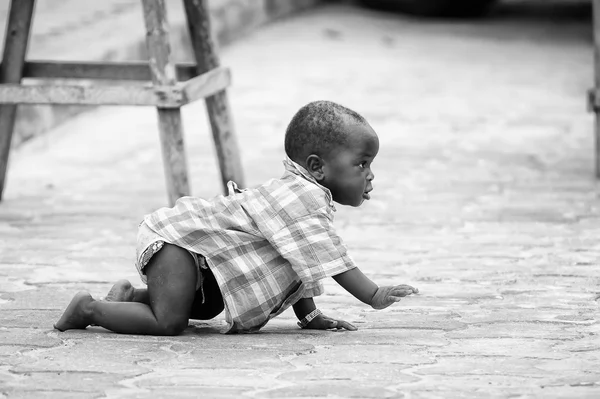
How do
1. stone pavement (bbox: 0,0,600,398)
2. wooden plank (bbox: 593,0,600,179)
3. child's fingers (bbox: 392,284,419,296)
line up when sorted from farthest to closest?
wooden plank (bbox: 593,0,600,179)
child's fingers (bbox: 392,284,419,296)
stone pavement (bbox: 0,0,600,398)

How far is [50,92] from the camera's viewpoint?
4.60 m

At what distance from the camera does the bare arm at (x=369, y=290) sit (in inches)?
107

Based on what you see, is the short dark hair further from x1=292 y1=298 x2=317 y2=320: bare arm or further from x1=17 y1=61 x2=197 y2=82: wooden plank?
x1=17 y1=61 x2=197 y2=82: wooden plank

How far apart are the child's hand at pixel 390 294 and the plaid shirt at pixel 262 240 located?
0.12 meters

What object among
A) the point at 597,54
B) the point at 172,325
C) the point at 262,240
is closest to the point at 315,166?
the point at 262,240

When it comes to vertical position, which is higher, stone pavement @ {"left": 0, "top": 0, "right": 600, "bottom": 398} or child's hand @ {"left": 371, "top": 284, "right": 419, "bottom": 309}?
child's hand @ {"left": 371, "top": 284, "right": 419, "bottom": 309}

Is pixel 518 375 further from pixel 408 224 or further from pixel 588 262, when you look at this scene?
pixel 408 224

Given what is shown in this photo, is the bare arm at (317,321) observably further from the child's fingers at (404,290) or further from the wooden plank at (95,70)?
the wooden plank at (95,70)

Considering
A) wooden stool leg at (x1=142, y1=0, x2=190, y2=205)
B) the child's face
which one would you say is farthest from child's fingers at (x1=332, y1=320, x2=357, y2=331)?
wooden stool leg at (x1=142, y1=0, x2=190, y2=205)

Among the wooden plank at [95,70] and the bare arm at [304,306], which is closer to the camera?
the bare arm at [304,306]

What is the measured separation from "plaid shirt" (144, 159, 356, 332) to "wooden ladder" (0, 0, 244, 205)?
1.57 m

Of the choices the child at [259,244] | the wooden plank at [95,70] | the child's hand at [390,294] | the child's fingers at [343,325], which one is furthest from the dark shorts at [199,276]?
the wooden plank at [95,70]

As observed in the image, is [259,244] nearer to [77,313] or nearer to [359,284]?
[359,284]

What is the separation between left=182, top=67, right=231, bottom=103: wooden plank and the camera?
4578 millimetres
